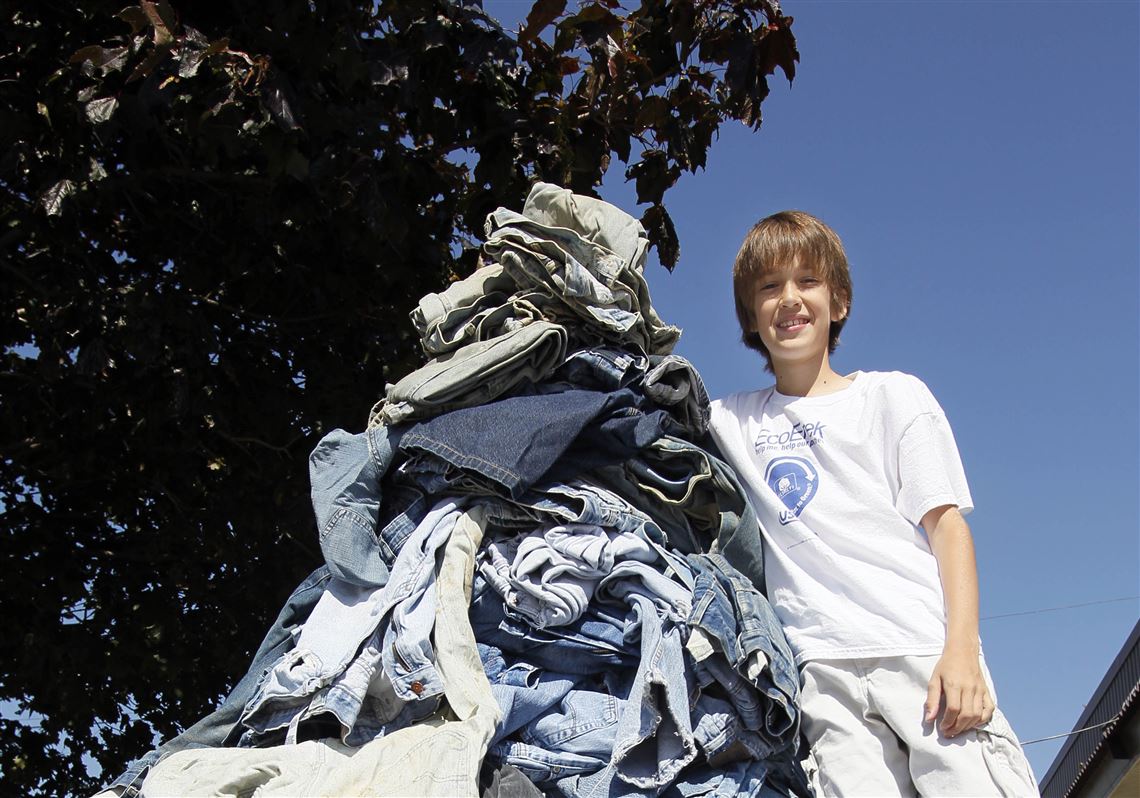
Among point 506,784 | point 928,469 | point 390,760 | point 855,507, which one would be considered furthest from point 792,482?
point 390,760

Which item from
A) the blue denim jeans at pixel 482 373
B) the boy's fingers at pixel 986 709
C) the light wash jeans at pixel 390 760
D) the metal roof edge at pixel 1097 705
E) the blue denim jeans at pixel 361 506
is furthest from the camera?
the metal roof edge at pixel 1097 705

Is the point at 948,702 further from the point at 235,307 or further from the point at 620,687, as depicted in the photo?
the point at 235,307

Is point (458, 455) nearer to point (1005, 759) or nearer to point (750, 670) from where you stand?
point (750, 670)

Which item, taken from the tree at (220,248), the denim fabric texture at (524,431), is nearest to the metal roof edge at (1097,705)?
the tree at (220,248)

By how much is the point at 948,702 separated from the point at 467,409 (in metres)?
1.07

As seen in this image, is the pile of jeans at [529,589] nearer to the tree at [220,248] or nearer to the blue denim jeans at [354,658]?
the blue denim jeans at [354,658]

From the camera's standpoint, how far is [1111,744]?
9211 millimetres

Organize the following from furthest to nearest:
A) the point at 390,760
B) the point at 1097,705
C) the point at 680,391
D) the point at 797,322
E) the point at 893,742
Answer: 1. the point at 1097,705
2. the point at 797,322
3. the point at 680,391
4. the point at 893,742
5. the point at 390,760

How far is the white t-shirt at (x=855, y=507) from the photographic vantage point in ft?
6.89

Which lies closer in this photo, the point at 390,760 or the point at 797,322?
the point at 390,760

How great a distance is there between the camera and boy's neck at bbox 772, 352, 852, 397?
8.03 feet

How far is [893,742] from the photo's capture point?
205 cm

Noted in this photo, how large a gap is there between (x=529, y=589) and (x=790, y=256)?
99 centimetres

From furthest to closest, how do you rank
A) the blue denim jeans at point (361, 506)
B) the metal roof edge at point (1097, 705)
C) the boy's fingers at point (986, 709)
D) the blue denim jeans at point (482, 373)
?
the metal roof edge at point (1097, 705) → the blue denim jeans at point (482, 373) → the blue denim jeans at point (361, 506) → the boy's fingers at point (986, 709)
